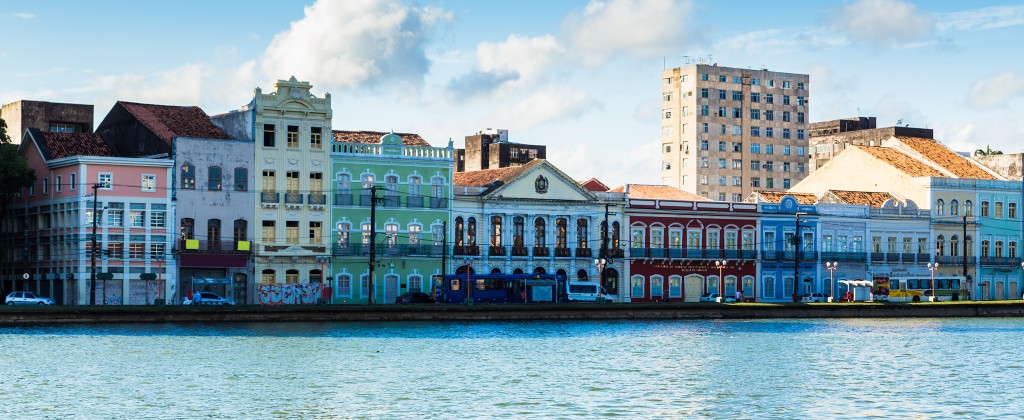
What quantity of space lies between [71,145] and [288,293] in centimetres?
1421

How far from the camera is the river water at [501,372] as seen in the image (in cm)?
4294

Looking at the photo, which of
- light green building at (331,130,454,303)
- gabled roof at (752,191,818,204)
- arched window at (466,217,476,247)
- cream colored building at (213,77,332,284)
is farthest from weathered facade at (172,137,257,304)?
gabled roof at (752,191,818,204)

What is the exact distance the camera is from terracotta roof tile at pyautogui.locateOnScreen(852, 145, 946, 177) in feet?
377

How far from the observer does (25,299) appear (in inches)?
3305

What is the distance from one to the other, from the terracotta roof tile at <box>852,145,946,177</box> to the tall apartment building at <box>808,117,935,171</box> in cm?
3051

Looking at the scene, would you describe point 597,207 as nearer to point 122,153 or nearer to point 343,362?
point 122,153

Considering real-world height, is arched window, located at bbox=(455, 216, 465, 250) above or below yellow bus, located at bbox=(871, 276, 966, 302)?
above

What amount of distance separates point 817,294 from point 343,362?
178 ft

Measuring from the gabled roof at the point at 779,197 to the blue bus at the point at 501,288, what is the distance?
737 inches

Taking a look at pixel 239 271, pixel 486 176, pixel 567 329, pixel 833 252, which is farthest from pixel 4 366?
pixel 833 252

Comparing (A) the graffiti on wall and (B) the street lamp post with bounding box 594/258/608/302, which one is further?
(B) the street lamp post with bounding box 594/258/608/302

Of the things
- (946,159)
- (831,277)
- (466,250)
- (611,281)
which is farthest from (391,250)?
(946,159)

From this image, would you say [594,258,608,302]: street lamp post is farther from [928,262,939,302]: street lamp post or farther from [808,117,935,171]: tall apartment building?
[808,117,935,171]: tall apartment building

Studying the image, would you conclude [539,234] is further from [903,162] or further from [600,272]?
[903,162]
